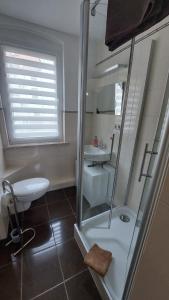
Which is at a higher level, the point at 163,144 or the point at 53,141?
the point at 163,144

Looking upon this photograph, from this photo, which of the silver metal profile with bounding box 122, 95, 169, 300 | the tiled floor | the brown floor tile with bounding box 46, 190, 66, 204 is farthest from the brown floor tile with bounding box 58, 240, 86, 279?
the silver metal profile with bounding box 122, 95, 169, 300

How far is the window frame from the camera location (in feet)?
5.60

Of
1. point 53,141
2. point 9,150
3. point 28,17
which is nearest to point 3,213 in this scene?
point 9,150

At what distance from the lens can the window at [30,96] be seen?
1.74 metres

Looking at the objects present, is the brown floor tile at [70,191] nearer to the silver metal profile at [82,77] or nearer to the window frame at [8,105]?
the window frame at [8,105]

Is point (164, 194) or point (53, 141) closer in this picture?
point (164, 194)

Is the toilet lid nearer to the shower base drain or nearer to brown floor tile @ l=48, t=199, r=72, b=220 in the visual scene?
brown floor tile @ l=48, t=199, r=72, b=220

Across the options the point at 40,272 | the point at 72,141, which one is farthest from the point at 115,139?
the point at 40,272

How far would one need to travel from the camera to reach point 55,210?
1878 millimetres

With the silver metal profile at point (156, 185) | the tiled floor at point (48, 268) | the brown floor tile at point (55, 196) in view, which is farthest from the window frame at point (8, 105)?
the silver metal profile at point (156, 185)

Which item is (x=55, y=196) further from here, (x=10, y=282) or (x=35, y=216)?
(x=10, y=282)

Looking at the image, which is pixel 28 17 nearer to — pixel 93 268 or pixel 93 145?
pixel 93 145

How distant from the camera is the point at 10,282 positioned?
42.7 inches

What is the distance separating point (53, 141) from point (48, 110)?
501mm
